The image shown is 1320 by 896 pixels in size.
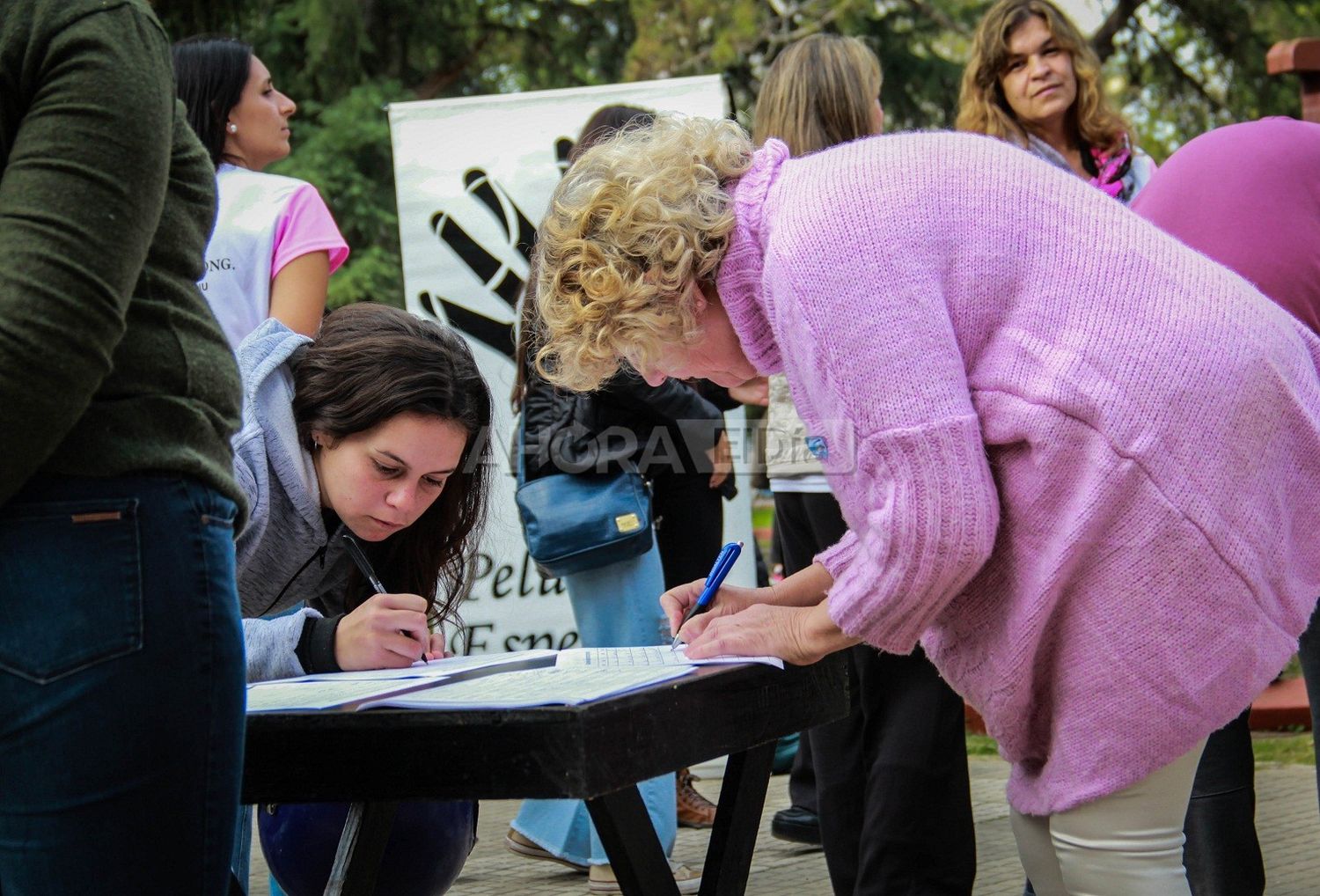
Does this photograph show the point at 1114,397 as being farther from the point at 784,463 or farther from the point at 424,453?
the point at 784,463

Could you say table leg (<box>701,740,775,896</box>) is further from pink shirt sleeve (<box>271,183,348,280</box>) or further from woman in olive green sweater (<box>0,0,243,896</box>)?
pink shirt sleeve (<box>271,183,348,280</box>)

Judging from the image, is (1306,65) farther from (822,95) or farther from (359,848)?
(359,848)

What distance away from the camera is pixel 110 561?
4.11 ft

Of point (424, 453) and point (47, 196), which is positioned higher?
point (47, 196)

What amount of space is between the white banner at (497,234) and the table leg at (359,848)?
2892 mm

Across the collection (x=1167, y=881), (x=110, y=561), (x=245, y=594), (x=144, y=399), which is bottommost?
(x=1167, y=881)

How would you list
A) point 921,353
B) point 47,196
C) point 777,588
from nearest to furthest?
1. point 47,196
2. point 921,353
3. point 777,588

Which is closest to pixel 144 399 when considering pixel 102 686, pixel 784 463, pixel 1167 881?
pixel 102 686

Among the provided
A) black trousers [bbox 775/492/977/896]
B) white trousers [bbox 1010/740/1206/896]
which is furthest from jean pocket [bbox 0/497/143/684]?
black trousers [bbox 775/492/977/896]

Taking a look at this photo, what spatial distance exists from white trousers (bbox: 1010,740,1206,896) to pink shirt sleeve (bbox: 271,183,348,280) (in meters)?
2.11

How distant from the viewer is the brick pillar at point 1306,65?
340cm

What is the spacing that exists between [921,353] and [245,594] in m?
1.16

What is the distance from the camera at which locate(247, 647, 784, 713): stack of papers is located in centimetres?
151

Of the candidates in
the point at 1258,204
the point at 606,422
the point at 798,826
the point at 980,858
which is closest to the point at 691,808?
the point at 798,826
